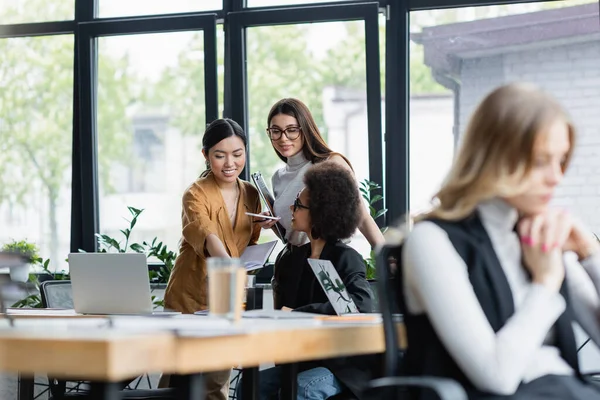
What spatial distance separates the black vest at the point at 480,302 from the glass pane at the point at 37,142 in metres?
4.40

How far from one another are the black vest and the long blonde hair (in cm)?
5

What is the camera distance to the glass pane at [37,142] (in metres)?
5.93

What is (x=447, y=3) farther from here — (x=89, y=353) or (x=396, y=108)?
(x=89, y=353)

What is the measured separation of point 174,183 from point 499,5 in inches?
83.3

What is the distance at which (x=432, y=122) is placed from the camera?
5.22 metres

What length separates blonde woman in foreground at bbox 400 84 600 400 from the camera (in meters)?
1.69

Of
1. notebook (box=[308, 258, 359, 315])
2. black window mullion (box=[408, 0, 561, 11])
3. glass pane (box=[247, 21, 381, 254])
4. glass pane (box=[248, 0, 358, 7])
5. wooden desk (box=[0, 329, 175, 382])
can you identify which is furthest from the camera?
glass pane (box=[248, 0, 358, 7])

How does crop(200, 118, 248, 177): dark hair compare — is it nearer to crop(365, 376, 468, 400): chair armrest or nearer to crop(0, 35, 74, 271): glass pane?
crop(365, 376, 468, 400): chair armrest

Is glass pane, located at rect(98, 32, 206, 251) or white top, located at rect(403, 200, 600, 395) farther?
glass pane, located at rect(98, 32, 206, 251)

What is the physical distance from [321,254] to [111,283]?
0.71 m

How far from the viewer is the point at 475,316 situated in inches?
66.6

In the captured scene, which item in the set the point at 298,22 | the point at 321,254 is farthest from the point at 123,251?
the point at 321,254

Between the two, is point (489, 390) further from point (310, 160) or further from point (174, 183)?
point (174, 183)

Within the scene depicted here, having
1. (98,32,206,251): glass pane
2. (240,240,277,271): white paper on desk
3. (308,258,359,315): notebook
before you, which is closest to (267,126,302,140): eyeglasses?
(240,240,277,271): white paper on desk
